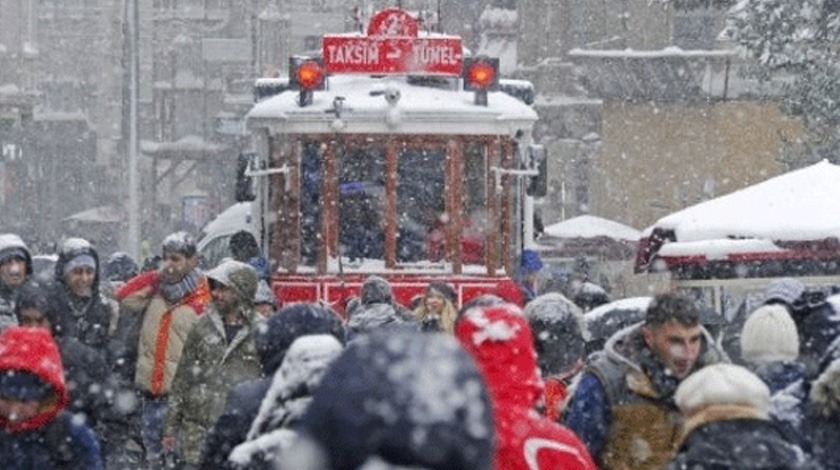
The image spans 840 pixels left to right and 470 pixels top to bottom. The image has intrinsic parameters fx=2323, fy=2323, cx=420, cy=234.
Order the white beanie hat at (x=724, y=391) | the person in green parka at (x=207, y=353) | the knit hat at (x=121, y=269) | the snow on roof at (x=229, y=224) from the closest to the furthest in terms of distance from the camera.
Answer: the white beanie hat at (x=724, y=391)
the person in green parka at (x=207, y=353)
the knit hat at (x=121, y=269)
the snow on roof at (x=229, y=224)

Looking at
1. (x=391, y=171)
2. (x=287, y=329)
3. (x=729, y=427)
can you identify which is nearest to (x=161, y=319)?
(x=391, y=171)

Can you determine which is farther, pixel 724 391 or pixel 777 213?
pixel 777 213

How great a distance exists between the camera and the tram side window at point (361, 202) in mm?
15930

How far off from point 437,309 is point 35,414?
6.36 meters

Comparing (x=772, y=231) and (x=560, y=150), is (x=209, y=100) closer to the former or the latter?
(x=560, y=150)

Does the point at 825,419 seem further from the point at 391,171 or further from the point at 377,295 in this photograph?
the point at 391,171

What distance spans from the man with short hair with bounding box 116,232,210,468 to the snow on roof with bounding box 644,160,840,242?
5.68 metres

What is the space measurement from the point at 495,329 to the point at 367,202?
410 inches

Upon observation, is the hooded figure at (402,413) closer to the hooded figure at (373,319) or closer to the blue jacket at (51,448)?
the blue jacket at (51,448)

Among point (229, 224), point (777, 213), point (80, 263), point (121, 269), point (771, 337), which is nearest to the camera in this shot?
point (771, 337)

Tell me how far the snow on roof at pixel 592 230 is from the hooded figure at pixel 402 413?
124 ft

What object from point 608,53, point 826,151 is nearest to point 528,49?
point 608,53

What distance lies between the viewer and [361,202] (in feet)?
52.7

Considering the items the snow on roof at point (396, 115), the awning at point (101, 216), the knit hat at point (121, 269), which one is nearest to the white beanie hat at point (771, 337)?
the snow on roof at point (396, 115)
